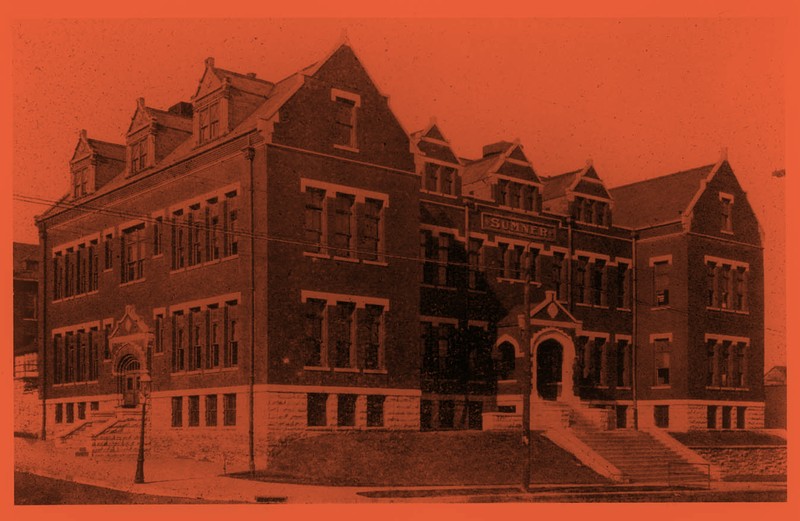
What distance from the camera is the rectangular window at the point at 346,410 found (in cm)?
3080

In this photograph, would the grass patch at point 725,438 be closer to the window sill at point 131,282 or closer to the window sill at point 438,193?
the window sill at point 438,193

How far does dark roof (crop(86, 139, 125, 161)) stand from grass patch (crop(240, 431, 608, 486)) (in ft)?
32.9

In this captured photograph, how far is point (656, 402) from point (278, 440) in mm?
16931

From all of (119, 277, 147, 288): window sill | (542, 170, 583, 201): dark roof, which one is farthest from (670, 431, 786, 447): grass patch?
(119, 277, 147, 288): window sill

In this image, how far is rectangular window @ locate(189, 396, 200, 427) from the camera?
102 ft

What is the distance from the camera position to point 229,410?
98.1 ft

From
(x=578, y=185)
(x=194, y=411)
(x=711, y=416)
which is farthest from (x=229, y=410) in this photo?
(x=711, y=416)

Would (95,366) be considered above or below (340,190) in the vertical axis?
below

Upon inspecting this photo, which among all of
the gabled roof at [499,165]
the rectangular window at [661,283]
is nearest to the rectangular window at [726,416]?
the rectangular window at [661,283]

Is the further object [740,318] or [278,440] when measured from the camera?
[740,318]

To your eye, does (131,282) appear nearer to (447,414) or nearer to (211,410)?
(211,410)

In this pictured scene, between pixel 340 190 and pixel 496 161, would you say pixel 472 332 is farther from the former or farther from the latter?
pixel 340 190

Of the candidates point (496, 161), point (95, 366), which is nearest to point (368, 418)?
point (95, 366)

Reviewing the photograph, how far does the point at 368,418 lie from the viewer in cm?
3144
